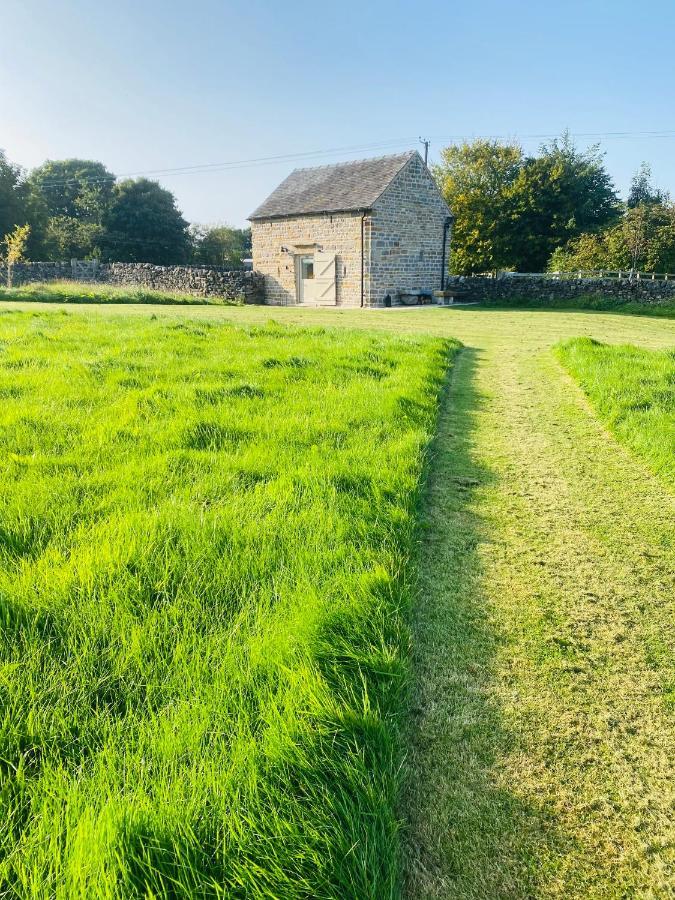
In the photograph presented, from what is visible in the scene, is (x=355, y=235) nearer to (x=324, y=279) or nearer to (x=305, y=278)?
(x=324, y=279)

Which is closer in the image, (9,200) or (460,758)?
(460,758)

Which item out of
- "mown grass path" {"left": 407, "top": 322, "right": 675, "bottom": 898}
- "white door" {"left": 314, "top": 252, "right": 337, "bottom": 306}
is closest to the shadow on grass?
"mown grass path" {"left": 407, "top": 322, "right": 675, "bottom": 898}

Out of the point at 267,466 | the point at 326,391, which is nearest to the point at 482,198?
the point at 326,391

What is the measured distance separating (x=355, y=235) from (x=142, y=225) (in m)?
32.1

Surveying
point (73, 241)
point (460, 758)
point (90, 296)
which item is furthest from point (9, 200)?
point (460, 758)

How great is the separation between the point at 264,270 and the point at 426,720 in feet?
94.1

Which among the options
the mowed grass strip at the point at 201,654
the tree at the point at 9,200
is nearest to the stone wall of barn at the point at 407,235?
the mowed grass strip at the point at 201,654

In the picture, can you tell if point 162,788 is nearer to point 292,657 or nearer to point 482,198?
point 292,657

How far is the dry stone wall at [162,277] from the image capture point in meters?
27.1

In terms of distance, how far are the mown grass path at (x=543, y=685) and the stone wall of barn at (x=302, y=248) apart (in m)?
21.8

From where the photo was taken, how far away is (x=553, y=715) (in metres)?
1.77

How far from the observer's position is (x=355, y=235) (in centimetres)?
2342

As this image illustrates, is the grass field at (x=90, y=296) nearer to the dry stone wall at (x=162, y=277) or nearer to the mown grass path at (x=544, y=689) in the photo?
the dry stone wall at (x=162, y=277)

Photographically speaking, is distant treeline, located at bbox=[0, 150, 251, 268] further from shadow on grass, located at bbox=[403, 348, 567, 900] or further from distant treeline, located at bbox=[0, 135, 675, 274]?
shadow on grass, located at bbox=[403, 348, 567, 900]
